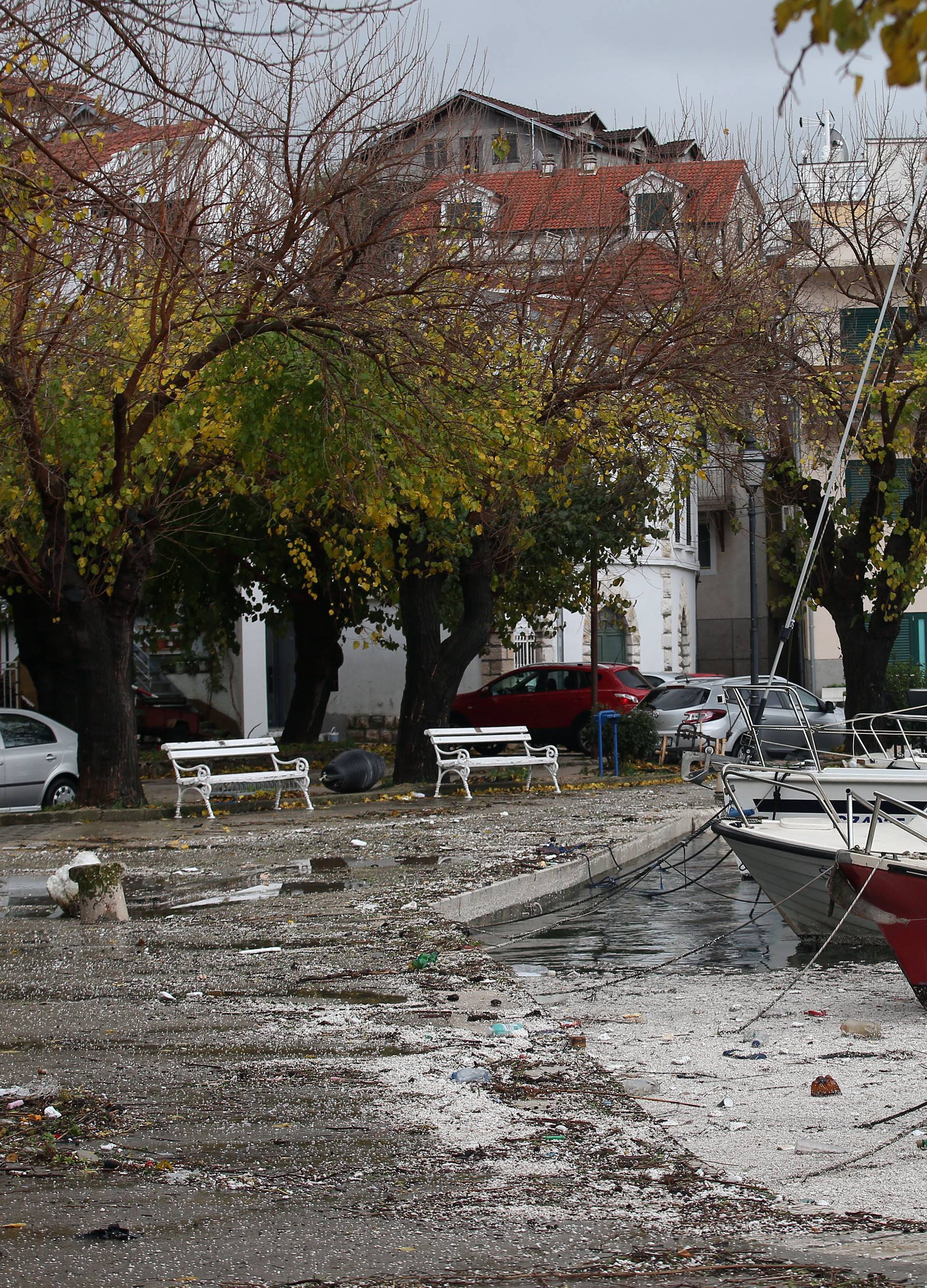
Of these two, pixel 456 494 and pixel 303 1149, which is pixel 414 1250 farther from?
pixel 456 494

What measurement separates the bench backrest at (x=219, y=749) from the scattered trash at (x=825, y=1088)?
1321 cm

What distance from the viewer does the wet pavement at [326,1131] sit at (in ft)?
14.4

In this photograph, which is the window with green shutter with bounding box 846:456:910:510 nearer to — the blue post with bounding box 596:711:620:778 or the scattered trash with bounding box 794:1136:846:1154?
the blue post with bounding box 596:711:620:778

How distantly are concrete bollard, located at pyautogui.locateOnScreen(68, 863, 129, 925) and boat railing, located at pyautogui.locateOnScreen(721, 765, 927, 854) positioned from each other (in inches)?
187

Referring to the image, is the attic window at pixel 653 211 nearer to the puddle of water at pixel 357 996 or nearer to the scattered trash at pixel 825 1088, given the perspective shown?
the puddle of water at pixel 357 996

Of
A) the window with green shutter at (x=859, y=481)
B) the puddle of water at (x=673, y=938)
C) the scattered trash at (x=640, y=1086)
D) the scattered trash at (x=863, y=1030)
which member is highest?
the window with green shutter at (x=859, y=481)

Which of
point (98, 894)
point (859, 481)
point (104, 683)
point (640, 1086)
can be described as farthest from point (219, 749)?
point (859, 481)

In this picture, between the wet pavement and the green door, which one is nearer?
the wet pavement

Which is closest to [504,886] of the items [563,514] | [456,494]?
[456,494]

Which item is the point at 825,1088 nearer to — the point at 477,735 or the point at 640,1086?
the point at 640,1086

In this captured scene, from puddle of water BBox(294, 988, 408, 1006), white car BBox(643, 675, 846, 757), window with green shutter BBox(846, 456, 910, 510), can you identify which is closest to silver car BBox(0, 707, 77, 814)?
white car BBox(643, 675, 846, 757)

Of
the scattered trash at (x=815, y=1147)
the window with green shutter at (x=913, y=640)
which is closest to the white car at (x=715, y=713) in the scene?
the window with green shutter at (x=913, y=640)

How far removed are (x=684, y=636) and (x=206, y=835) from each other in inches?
1319

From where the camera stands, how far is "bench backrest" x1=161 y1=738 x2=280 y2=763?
19.0 m
